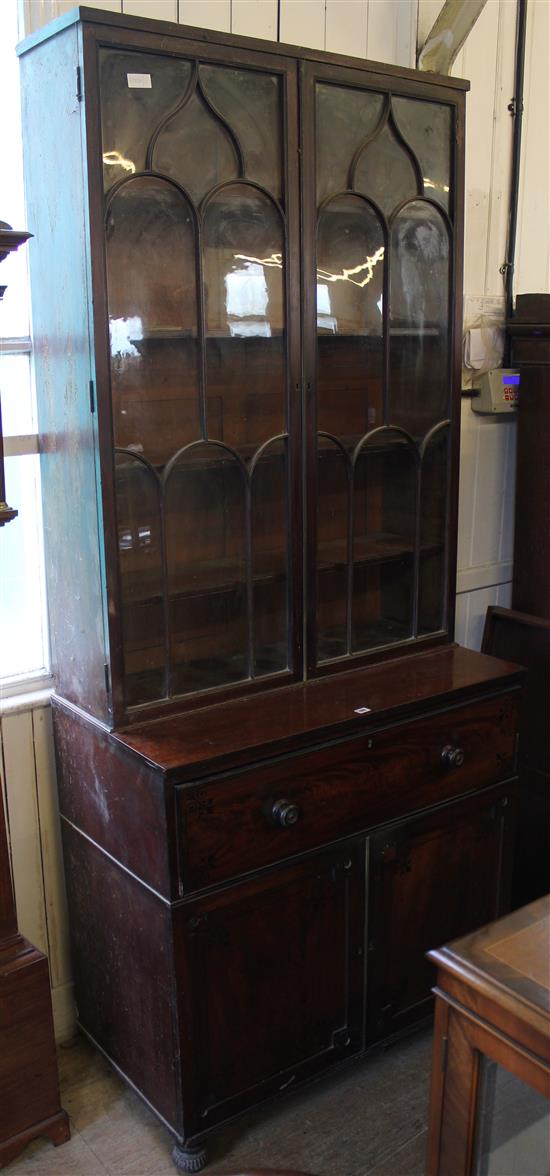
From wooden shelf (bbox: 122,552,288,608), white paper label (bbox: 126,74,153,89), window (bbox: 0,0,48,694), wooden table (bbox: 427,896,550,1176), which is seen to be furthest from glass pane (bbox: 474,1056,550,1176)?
white paper label (bbox: 126,74,153,89)

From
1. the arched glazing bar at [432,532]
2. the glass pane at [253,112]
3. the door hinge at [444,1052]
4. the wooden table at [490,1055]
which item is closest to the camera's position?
the wooden table at [490,1055]

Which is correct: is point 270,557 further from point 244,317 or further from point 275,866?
point 275,866

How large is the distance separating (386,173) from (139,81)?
0.60 metres

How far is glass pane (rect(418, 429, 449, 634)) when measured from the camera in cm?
239

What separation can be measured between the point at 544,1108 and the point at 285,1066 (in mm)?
935

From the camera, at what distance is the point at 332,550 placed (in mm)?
2252

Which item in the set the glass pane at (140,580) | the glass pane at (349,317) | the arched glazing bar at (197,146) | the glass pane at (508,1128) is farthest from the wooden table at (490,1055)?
the arched glazing bar at (197,146)

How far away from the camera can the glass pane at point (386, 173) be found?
2.11 m

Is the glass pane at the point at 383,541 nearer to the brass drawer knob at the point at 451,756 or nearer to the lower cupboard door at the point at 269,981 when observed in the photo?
the brass drawer knob at the point at 451,756

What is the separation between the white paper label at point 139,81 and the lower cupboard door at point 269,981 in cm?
146

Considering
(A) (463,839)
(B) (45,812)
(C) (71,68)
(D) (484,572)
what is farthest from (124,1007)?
(C) (71,68)

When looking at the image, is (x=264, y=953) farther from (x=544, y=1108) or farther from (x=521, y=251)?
(x=521, y=251)

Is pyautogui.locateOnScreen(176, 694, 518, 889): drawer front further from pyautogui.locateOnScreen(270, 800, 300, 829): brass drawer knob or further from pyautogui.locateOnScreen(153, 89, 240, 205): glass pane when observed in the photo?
pyautogui.locateOnScreen(153, 89, 240, 205): glass pane

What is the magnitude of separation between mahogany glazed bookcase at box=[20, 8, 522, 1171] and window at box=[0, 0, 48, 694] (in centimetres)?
9
